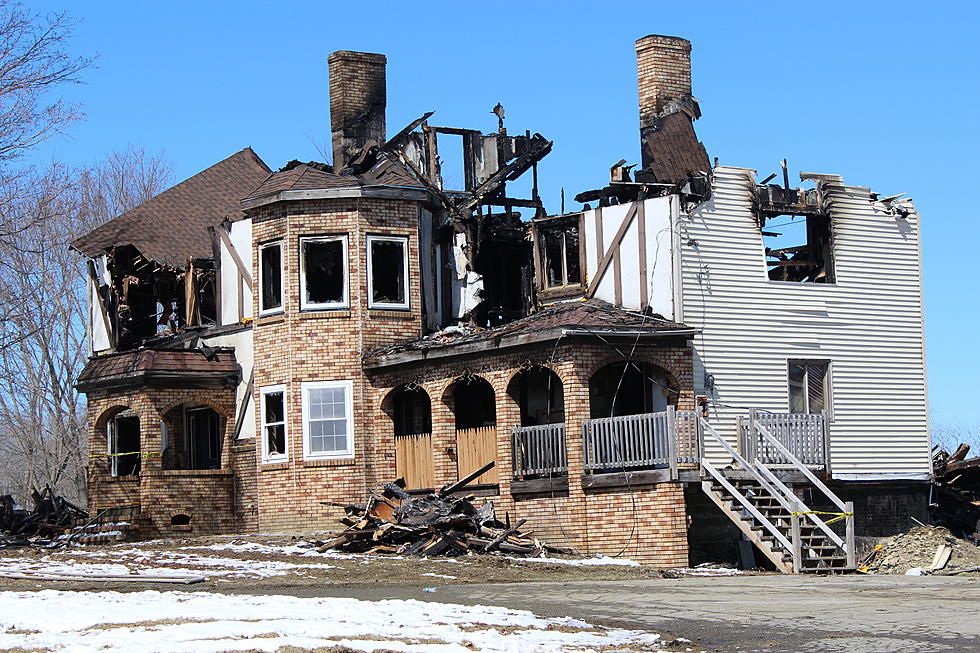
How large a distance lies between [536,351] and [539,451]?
1959mm

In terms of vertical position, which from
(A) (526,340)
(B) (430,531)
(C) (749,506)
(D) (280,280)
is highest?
(D) (280,280)

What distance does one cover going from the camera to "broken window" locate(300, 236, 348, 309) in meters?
31.9

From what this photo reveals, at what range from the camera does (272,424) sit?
1272 inches

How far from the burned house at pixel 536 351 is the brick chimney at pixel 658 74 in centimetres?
6

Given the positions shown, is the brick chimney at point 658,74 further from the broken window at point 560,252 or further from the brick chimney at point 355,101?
the brick chimney at point 355,101

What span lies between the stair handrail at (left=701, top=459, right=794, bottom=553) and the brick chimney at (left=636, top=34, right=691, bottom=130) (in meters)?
9.52

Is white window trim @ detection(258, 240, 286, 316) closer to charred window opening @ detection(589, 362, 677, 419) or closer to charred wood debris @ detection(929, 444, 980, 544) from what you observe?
charred window opening @ detection(589, 362, 677, 419)

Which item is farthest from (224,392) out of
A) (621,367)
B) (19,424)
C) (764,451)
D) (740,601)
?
(19,424)

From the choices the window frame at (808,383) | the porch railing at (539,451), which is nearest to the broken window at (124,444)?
the porch railing at (539,451)

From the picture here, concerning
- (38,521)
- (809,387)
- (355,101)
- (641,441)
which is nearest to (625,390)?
(641,441)

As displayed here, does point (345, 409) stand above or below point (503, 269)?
below

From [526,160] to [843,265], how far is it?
7.91m

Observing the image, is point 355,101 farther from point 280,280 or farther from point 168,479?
point 168,479

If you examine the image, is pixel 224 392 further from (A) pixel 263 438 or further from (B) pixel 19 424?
(B) pixel 19 424
